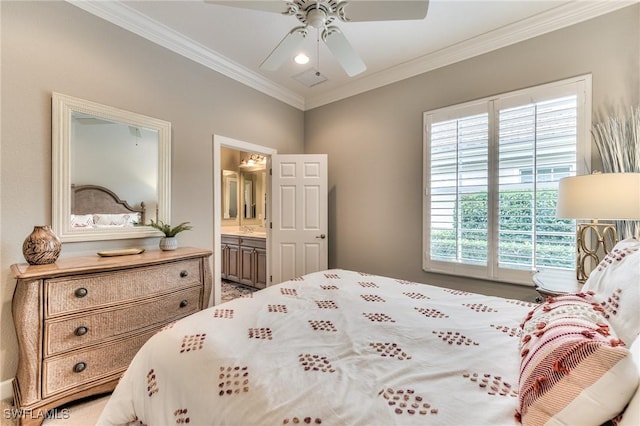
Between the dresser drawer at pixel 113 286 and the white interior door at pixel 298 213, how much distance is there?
1.45 metres

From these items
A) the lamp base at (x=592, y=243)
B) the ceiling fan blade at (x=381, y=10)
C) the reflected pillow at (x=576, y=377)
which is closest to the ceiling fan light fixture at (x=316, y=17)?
the ceiling fan blade at (x=381, y=10)

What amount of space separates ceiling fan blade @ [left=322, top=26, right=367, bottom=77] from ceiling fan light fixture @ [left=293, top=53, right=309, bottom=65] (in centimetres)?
89

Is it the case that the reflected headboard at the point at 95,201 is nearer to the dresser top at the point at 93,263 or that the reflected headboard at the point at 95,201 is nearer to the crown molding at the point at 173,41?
the dresser top at the point at 93,263

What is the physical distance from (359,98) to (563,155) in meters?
2.21

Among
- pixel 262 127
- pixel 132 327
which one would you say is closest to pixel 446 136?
pixel 262 127

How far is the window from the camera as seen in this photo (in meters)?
2.22

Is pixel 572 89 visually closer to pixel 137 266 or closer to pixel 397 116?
pixel 397 116

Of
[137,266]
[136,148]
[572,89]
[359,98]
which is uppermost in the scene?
[359,98]

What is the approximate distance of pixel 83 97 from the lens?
2090mm

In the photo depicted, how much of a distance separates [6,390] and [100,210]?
50.2 inches

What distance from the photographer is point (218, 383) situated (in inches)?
34.3

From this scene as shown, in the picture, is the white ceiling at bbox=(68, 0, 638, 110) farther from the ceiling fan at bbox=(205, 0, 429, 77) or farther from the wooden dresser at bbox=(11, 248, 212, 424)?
the wooden dresser at bbox=(11, 248, 212, 424)

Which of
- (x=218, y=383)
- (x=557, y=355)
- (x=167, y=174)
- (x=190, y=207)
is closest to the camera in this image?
(x=557, y=355)

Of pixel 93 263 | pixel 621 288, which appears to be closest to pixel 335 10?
pixel 621 288
